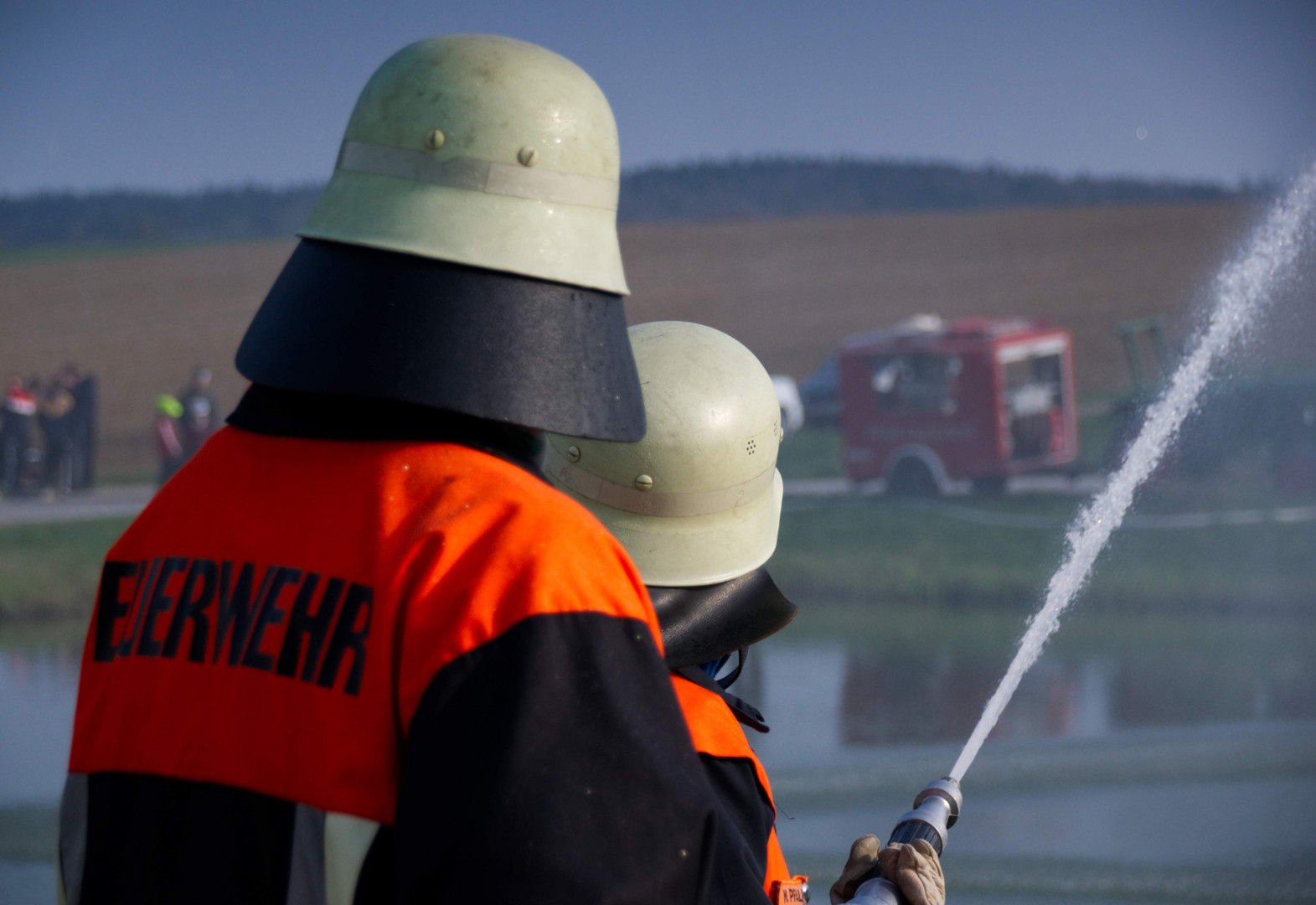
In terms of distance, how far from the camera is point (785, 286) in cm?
4828

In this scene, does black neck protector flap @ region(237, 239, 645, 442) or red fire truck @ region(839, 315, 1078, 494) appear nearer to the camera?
black neck protector flap @ region(237, 239, 645, 442)

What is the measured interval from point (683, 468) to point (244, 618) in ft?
3.35

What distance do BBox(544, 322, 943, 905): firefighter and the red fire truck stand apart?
14783mm

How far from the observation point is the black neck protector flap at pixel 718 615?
5.90ft

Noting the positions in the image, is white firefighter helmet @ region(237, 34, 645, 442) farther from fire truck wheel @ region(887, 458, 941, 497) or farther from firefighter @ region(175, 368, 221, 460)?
firefighter @ region(175, 368, 221, 460)

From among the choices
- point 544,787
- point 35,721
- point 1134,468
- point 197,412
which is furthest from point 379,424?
point 197,412

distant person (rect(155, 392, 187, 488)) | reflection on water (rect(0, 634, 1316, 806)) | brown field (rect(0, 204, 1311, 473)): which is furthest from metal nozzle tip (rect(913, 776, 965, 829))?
brown field (rect(0, 204, 1311, 473))

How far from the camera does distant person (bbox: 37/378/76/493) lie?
1972 cm

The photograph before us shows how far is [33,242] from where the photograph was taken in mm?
61594

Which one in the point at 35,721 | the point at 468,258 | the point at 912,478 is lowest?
the point at 35,721

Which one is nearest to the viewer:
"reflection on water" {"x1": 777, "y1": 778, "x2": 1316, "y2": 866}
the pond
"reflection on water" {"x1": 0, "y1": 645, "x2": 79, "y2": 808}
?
the pond

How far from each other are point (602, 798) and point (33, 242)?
67.8m

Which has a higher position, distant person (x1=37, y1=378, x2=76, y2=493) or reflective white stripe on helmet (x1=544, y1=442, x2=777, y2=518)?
reflective white stripe on helmet (x1=544, y1=442, x2=777, y2=518)

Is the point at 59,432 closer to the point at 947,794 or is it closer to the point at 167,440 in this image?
the point at 167,440
